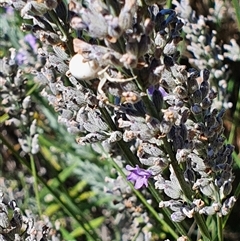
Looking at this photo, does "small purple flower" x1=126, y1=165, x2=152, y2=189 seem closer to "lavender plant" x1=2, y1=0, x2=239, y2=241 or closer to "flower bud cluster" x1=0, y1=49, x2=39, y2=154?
"lavender plant" x1=2, y1=0, x2=239, y2=241

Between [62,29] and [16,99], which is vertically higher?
[62,29]

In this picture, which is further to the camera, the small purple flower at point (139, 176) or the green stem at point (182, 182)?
the small purple flower at point (139, 176)

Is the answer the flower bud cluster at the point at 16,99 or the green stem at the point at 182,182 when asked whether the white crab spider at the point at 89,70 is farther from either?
the flower bud cluster at the point at 16,99

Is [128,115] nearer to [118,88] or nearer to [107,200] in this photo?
[118,88]

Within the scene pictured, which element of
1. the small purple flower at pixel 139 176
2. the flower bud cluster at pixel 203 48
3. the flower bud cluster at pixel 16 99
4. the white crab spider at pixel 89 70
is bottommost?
the flower bud cluster at pixel 203 48

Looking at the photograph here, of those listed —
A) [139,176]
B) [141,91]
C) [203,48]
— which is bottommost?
[203,48]

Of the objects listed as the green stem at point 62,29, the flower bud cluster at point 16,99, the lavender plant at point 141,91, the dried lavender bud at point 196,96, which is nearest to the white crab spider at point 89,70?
the lavender plant at point 141,91

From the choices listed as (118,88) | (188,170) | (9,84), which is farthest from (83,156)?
(118,88)

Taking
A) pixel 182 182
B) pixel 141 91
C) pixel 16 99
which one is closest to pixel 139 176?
pixel 182 182

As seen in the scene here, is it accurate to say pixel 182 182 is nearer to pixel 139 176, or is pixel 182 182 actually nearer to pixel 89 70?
pixel 139 176
